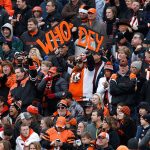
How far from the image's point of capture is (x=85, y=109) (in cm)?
2202

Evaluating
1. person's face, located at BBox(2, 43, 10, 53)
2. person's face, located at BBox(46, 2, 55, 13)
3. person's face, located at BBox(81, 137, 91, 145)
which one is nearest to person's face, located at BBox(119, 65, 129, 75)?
person's face, located at BBox(81, 137, 91, 145)

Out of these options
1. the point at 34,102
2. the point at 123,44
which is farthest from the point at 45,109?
the point at 123,44

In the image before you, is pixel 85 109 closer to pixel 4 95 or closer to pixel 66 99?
pixel 66 99

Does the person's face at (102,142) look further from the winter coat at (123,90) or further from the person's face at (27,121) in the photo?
the person's face at (27,121)

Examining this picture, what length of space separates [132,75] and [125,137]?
156cm

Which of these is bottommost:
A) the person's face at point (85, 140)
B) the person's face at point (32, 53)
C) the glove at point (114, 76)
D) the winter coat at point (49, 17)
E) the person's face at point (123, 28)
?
the person's face at point (85, 140)

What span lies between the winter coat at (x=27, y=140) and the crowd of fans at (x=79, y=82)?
0.02 metres

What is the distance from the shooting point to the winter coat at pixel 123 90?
21719mm

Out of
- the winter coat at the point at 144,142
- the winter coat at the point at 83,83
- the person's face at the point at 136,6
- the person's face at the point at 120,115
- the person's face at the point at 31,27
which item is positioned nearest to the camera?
the winter coat at the point at 144,142

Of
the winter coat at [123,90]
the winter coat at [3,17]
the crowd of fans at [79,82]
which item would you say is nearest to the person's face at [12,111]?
the crowd of fans at [79,82]

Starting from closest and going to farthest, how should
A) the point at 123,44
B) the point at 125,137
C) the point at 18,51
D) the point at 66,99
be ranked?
the point at 125,137 < the point at 66,99 < the point at 123,44 < the point at 18,51

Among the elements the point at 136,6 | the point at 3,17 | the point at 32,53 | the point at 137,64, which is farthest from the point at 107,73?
the point at 3,17

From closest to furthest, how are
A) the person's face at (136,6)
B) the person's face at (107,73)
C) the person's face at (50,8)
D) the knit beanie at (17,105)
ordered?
the person's face at (107,73)
the knit beanie at (17,105)
the person's face at (136,6)
the person's face at (50,8)

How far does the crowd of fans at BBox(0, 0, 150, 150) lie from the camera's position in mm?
20781
